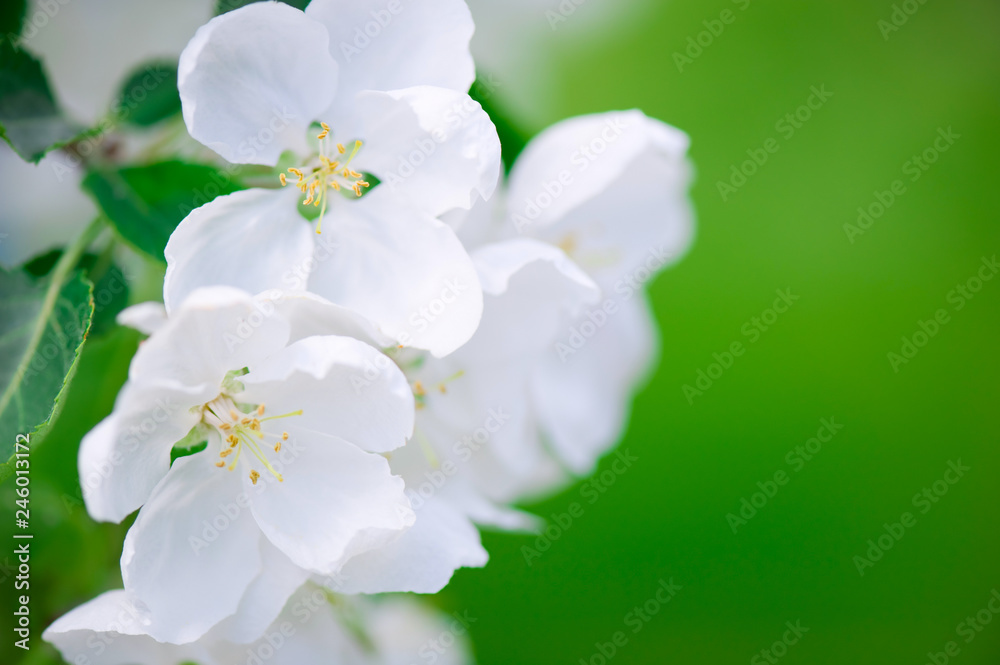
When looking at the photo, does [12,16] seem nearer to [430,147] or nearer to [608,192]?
[430,147]

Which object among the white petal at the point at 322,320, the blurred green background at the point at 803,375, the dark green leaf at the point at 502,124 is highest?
the dark green leaf at the point at 502,124

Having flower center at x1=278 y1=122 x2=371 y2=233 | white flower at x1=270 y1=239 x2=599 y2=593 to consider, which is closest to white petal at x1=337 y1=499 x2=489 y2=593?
white flower at x1=270 y1=239 x2=599 y2=593

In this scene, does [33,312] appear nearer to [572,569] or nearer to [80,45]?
[80,45]

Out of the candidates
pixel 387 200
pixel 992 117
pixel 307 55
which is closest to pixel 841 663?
pixel 992 117

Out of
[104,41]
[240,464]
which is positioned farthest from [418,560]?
[104,41]

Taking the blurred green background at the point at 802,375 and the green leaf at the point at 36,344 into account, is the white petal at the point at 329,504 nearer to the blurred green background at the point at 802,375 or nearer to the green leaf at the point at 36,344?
the green leaf at the point at 36,344

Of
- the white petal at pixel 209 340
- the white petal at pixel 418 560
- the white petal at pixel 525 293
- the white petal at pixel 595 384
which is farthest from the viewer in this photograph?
the white petal at pixel 595 384

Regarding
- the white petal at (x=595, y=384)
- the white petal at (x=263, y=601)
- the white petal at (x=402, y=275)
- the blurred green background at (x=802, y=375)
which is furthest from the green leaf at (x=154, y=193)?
the blurred green background at (x=802, y=375)
